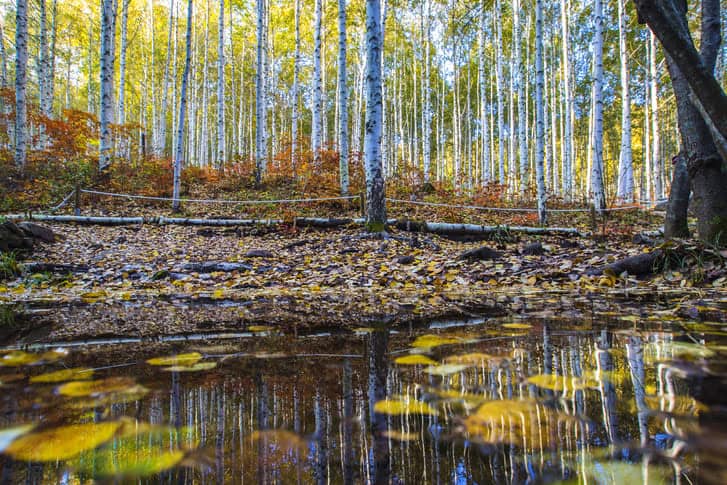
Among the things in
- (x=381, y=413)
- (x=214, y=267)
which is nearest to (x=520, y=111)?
(x=214, y=267)

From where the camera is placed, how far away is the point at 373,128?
21.3 feet

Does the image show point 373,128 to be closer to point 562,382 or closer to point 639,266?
point 639,266

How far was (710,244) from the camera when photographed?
3332 millimetres

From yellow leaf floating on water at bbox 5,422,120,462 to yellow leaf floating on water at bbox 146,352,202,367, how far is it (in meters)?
0.49

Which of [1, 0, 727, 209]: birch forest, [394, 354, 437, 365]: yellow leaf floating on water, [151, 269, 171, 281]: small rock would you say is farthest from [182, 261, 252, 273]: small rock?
[1, 0, 727, 209]: birch forest

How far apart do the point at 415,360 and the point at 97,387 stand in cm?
99

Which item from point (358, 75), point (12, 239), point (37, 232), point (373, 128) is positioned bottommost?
point (12, 239)

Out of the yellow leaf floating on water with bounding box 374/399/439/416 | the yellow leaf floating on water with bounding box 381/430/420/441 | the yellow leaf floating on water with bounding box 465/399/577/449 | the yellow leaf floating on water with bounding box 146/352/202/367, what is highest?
the yellow leaf floating on water with bounding box 465/399/577/449

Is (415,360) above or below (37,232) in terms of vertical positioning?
below

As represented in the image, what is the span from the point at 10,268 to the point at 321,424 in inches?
206

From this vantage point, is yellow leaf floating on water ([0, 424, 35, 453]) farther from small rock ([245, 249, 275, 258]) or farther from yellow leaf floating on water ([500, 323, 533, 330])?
small rock ([245, 249, 275, 258])

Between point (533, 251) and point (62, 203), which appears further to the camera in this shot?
point (62, 203)

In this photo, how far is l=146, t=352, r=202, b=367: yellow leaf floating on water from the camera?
135 centimetres

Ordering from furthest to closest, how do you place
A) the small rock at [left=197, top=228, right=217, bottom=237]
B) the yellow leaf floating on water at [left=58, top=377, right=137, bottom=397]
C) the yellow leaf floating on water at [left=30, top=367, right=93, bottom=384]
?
the small rock at [left=197, top=228, right=217, bottom=237]
the yellow leaf floating on water at [left=30, top=367, right=93, bottom=384]
the yellow leaf floating on water at [left=58, top=377, right=137, bottom=397]
